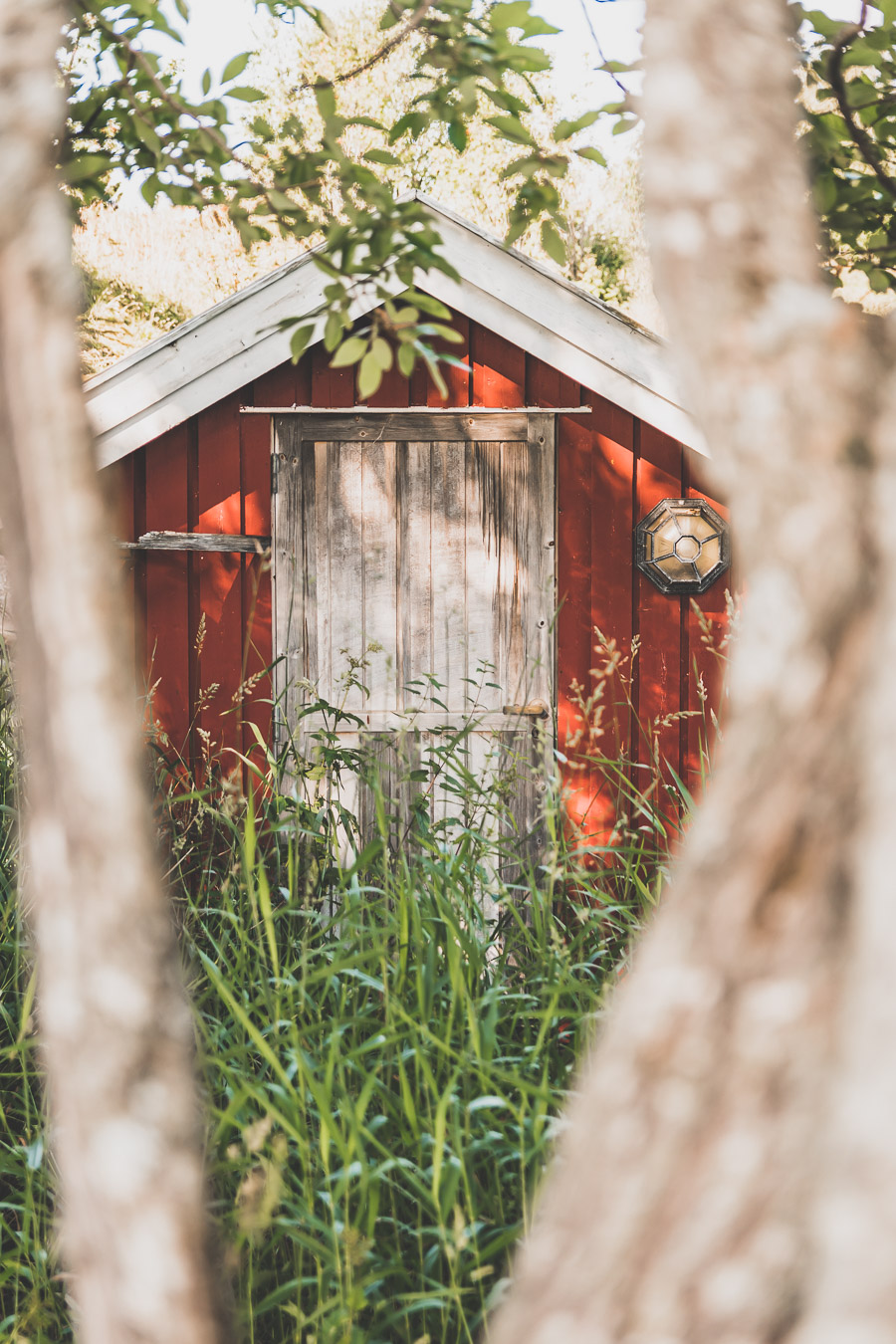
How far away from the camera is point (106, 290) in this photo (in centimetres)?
1598

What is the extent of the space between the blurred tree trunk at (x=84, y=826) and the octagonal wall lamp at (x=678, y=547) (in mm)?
3322

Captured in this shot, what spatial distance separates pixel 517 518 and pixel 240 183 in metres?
2.37

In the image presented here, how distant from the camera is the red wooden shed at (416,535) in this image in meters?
4.07

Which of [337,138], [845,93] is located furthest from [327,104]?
[845,93]

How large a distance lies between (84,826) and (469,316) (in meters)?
3.51

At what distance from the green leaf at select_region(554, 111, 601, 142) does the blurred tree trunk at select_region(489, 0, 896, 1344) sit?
0.95m

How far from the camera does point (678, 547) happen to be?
160 inches

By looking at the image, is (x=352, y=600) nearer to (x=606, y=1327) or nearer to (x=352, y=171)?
(x=352, y=171)

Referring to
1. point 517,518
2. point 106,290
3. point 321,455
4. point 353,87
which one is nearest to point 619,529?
point 517,518

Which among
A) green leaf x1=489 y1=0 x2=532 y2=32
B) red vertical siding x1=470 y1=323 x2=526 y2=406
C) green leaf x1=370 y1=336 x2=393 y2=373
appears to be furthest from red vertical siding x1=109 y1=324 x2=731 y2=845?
green leaf x1=370 y1=336 x2=393 y2=373

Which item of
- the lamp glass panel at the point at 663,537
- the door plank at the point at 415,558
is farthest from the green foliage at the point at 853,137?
the door plank at the point at 415,558

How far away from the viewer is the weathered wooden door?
13.5 feet

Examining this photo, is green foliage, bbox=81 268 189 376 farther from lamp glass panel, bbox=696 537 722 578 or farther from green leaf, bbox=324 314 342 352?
green leaf, bbox=324 314 342 352

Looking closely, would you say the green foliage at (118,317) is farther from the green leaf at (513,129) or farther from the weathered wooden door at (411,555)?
the green leaf at (513,129)
